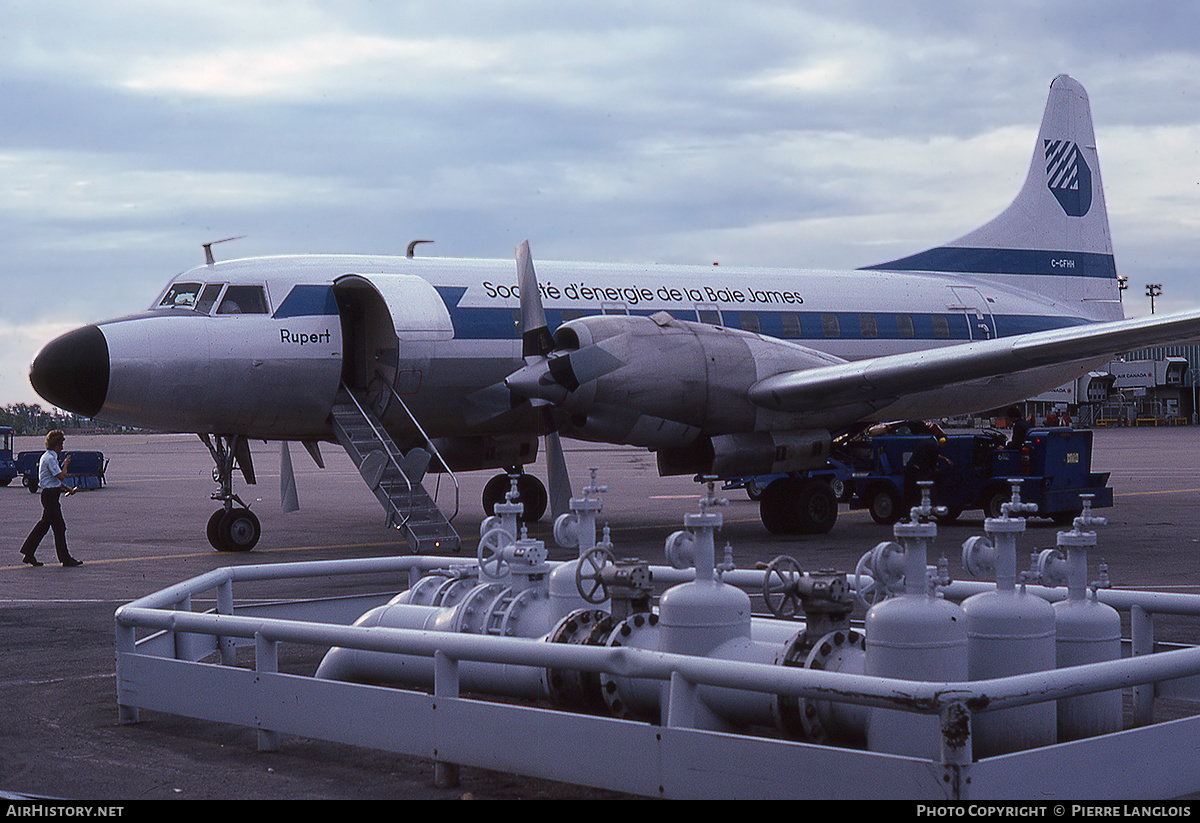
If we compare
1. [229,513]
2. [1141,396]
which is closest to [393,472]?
[229,513]

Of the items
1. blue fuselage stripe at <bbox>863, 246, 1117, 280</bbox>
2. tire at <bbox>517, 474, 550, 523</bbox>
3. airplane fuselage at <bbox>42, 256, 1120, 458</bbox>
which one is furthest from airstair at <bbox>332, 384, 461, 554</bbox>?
blue fuselage stripe at <bbox>863, 246, 1117, 280</bbox>

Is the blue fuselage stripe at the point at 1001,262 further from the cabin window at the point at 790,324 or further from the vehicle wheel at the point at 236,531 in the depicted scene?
the vehicle wheel at the point at 236,531

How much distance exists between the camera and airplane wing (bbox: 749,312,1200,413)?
637 inches

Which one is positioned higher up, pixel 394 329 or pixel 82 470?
pixel 394 329

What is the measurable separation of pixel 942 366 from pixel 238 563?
9.58 meters

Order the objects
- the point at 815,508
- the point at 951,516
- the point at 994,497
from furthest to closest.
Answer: the point at 951,516
the point at 994,497
the point at 815,508

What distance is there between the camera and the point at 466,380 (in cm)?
1783

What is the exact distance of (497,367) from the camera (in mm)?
18062

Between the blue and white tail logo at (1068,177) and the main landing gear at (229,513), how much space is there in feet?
55.7

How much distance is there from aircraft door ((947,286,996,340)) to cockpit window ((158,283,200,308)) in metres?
13.1

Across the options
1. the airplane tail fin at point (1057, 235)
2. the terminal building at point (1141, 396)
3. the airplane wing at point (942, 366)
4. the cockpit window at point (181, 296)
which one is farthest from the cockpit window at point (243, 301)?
the terminal building at point (1141, 396)

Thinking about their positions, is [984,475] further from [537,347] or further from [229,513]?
[229,513]

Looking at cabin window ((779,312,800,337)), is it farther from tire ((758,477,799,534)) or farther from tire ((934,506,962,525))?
tire ((934,506,962,525))
